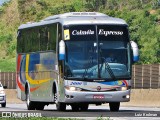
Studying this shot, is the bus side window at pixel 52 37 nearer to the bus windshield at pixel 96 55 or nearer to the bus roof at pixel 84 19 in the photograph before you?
the bus roof at pixel 84 19

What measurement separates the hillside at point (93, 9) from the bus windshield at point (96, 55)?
42204 millimetres

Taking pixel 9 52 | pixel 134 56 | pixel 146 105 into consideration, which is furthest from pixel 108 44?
pixel 9 52

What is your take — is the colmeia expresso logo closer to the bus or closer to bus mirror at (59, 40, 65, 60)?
the bus

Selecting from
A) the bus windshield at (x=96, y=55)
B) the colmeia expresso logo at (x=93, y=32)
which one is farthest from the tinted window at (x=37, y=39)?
the bus windshield at (x=96, y=55)

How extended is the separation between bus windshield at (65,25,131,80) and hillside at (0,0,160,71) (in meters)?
42.2

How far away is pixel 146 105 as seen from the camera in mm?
41219

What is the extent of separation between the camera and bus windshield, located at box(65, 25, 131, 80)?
29.5m

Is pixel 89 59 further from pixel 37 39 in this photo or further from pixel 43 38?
pixel 37 39

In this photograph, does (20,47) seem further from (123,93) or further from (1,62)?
(1,62)

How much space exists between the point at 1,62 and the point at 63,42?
5770 cm

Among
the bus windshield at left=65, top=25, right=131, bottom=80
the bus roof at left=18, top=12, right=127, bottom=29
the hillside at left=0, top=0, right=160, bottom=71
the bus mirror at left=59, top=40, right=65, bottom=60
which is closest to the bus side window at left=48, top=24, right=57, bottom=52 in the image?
the bus roof at left=18, top=12, right=127, bottom=29

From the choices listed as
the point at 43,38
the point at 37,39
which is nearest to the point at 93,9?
the point at 37,39

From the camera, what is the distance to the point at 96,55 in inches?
1167

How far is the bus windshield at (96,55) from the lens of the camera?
29.5m
